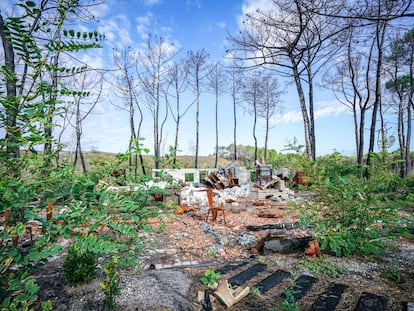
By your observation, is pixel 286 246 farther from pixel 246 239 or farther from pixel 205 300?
pixel 205 300

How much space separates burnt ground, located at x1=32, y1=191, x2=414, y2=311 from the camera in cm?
206

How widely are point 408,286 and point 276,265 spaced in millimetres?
1324

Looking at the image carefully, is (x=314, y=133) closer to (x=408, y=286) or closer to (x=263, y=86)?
(x=408, y=286)

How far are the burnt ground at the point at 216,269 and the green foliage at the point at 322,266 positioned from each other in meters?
0.05

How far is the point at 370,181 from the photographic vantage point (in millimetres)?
3133

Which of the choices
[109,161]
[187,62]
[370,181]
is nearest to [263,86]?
[187,62]

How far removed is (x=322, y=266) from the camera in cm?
285

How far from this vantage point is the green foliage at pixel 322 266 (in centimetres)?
272

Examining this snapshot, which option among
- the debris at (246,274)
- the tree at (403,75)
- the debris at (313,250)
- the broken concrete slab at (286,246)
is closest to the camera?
the debris at (246,274)

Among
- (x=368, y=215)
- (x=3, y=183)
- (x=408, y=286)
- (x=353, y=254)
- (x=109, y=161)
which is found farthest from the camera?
(x=353, y=254)

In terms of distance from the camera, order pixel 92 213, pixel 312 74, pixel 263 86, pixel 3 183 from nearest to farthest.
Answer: pixel 3 183, pixel 92 213, pixel 312 74, pixel 263 86

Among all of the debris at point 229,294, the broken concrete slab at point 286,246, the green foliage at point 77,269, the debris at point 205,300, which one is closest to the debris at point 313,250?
the broken concrete slab at point 286,246

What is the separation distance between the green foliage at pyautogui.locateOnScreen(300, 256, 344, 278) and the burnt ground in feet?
0.16

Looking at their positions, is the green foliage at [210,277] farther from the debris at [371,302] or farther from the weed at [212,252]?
the debris at [371,302]
